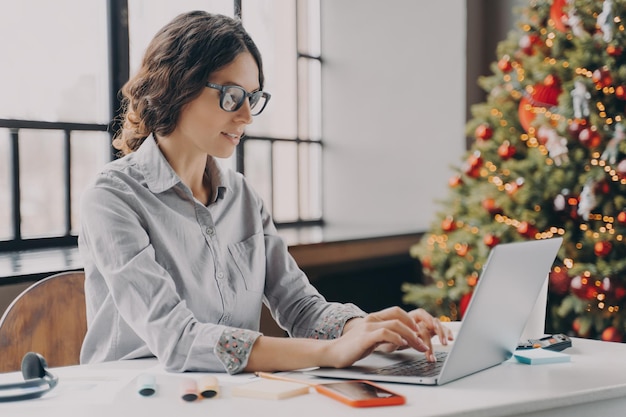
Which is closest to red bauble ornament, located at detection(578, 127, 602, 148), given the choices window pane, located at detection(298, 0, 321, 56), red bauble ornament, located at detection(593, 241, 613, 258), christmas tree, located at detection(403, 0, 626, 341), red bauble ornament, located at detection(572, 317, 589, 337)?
christmas tree, located at detection(403, 0, 626, 341)

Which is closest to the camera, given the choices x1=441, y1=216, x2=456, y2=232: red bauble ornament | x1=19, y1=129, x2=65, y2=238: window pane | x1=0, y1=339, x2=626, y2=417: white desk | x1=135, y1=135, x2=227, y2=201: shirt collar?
x1=0, y1=339, x2=626, y2=417: white desk

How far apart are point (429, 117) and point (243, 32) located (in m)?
2.68

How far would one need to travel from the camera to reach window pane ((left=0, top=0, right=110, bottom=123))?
290 cm

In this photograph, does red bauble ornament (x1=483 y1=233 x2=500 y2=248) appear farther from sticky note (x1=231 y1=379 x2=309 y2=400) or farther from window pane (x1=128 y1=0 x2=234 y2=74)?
sticky note (x1=231 y1=379 x2=309 y2=400)

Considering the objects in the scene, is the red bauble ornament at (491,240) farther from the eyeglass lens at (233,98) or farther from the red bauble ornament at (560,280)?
the eyeglass lens at (233,98)

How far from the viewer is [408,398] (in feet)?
3.38

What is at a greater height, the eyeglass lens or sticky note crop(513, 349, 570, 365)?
the eyeglass lens

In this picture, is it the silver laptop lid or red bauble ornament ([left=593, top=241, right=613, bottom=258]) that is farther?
red bauble ornament ([left=593, top=241, right=613, bottom=258])

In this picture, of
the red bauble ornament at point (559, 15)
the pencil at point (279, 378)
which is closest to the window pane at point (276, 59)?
the red bauble ornament at point (559, 15)

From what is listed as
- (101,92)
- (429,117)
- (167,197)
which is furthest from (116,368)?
(429,117)

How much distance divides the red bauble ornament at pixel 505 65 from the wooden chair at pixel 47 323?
2247 mm

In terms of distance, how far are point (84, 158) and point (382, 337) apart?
2252 millimetres

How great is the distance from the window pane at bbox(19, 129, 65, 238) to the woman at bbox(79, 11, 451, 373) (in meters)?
1.44

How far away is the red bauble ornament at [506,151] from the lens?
3.16 meters
